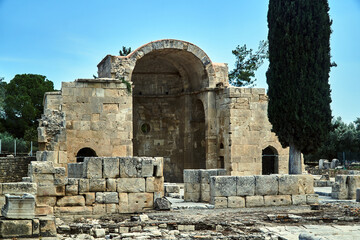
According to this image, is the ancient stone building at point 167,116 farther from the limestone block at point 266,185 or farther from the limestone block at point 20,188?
the limestone block at point 20,188

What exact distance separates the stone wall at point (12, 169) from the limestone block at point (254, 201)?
37.6 feet

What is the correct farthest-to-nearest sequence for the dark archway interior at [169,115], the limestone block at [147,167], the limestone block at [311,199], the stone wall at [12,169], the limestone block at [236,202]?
the dark archway interior at [169,115] < the stone wall at [12,169] < the limestone block at [311,199] < the limestone block at [236,202] < the limestone block at [147,167]

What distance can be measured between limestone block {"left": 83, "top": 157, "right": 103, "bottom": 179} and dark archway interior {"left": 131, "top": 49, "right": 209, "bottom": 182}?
463 inches

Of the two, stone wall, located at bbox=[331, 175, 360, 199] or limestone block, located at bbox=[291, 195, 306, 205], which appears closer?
limestone block, located at bbox=[291, 195, 306, 205]

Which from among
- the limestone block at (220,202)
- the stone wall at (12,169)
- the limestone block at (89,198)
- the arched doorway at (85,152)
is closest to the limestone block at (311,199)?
the limestone block at (220,202)

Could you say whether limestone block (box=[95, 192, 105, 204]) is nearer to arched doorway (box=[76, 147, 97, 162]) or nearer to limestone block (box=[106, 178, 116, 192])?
limestone block (box=[106, 178, 116, 192])

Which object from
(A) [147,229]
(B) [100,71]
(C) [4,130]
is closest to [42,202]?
(A) [147,229]

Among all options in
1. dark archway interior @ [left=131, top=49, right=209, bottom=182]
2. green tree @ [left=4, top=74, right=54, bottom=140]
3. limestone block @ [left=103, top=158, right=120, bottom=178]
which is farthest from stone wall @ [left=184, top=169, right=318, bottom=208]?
green tree @ [left=4, top=74, right=54, bottom=140]

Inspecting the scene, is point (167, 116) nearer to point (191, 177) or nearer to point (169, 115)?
point (169, 115)

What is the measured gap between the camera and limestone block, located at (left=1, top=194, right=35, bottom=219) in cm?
916

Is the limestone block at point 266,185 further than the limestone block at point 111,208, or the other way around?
the limestone block at point 266,185

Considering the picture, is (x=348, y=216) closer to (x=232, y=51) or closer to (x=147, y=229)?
(x=147, y=229)

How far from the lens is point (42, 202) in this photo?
466 inches

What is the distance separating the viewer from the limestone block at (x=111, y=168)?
492 inches
